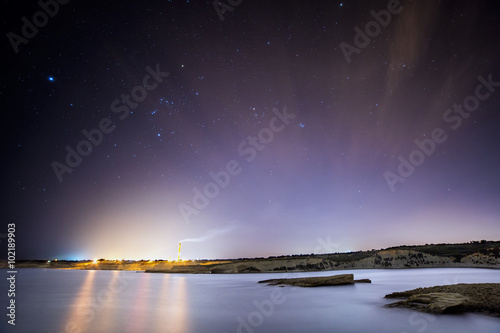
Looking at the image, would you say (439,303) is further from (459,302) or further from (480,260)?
(480,260)

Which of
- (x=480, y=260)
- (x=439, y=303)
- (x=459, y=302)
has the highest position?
(x=459, y=302)

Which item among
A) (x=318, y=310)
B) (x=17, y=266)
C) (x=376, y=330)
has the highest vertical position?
(x=376, y=330)

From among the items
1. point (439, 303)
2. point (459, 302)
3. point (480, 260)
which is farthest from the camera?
point (480, 260)

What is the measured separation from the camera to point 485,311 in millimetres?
11562

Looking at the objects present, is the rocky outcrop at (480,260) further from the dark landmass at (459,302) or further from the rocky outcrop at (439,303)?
the rocky outcrop at (439,303)

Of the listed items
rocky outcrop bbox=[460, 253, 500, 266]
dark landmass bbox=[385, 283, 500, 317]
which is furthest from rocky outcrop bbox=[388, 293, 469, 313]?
rocky outcrop bbox=[460, 253, 500, 266]

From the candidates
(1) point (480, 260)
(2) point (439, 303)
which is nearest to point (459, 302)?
(2) point (439, 303)

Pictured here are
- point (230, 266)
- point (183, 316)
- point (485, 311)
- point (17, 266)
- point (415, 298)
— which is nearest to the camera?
point (485, 311)

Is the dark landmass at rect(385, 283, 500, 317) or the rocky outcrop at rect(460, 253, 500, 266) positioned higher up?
the dark landmass at rect(385, 283, 500, 317)

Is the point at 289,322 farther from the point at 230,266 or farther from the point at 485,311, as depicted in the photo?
the point at 230,266

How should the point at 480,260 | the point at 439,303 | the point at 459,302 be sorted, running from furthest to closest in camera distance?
the point at 480,260
the point at 439,303
the point at 459,302

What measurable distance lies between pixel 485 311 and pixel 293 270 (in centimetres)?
9692

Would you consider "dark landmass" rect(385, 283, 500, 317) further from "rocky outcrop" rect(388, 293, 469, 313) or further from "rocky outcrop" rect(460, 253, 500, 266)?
"rocky outcrop" rect(460, 253, 500, 266)

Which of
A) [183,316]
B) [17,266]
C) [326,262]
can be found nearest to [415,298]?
[183,316]
